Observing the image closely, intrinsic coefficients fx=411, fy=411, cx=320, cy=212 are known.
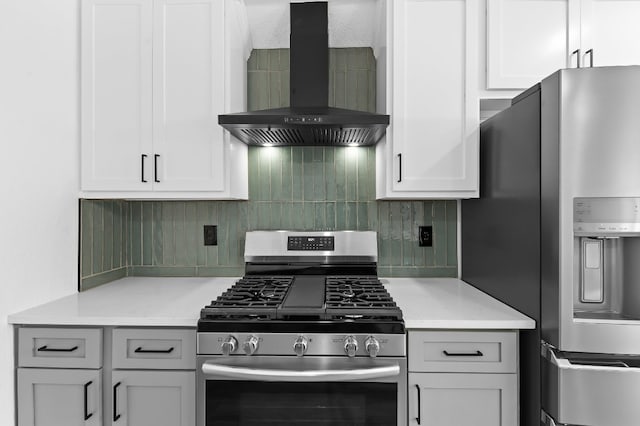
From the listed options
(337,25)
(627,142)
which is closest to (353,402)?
(627,142)

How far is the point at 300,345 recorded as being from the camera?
1.45m

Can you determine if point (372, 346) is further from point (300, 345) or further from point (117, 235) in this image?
point (117, 235)

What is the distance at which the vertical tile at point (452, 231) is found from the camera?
7.63ft

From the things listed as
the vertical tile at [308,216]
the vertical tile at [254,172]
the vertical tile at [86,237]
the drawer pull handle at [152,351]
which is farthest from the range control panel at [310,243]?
the vertical tile at [86,237]

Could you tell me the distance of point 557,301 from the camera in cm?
134

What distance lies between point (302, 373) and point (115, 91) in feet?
5.05

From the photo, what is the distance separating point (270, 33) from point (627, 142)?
1.76 metres

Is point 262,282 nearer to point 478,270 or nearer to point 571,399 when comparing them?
point 478,270

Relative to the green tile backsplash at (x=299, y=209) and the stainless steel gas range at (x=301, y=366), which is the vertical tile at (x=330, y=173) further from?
the stainless steel gas range at (x=301, y=366)

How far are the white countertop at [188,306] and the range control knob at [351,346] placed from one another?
0.21m

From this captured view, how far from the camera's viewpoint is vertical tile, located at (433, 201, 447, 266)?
233 centimetres

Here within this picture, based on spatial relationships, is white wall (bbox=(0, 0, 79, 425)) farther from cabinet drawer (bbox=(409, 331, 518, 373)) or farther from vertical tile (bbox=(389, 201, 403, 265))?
vertical tile (bbox=(389, 201, 403, 265))

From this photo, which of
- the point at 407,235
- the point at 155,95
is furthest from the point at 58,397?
the point at 407,235

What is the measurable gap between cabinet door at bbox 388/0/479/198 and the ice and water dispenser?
60cm
